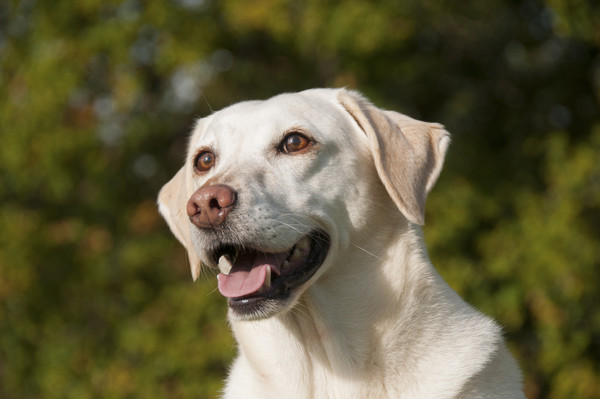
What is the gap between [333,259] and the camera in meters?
3.85

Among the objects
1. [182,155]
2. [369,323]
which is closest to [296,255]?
[369,323]

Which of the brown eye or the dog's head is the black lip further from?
the brown eye

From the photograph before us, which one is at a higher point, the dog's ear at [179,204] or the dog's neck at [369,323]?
the dog's neck at [369,323]

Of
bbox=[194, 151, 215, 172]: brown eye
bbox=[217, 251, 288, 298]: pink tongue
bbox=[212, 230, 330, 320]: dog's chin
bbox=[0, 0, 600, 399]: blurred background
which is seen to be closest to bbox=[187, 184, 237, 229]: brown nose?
bbox=[212, 230, 330, 320]: dog's chin

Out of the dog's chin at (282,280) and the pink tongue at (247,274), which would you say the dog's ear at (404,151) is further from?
the pink tongue at (247,274)

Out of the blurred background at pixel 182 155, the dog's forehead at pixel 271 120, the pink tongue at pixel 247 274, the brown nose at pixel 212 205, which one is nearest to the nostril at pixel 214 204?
the brown nose at pixel 212 205

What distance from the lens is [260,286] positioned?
3.54 m

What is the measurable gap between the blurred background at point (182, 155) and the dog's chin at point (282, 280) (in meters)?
5.87

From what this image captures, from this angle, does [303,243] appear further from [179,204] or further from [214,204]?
[179,204]

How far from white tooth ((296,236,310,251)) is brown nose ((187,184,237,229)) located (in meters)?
0.38

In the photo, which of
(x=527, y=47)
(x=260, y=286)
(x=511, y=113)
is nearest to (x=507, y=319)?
(x=511, y=113)

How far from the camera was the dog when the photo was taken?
360cm

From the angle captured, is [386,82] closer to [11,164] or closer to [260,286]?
[11,164]

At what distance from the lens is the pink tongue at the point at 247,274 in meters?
3.56
